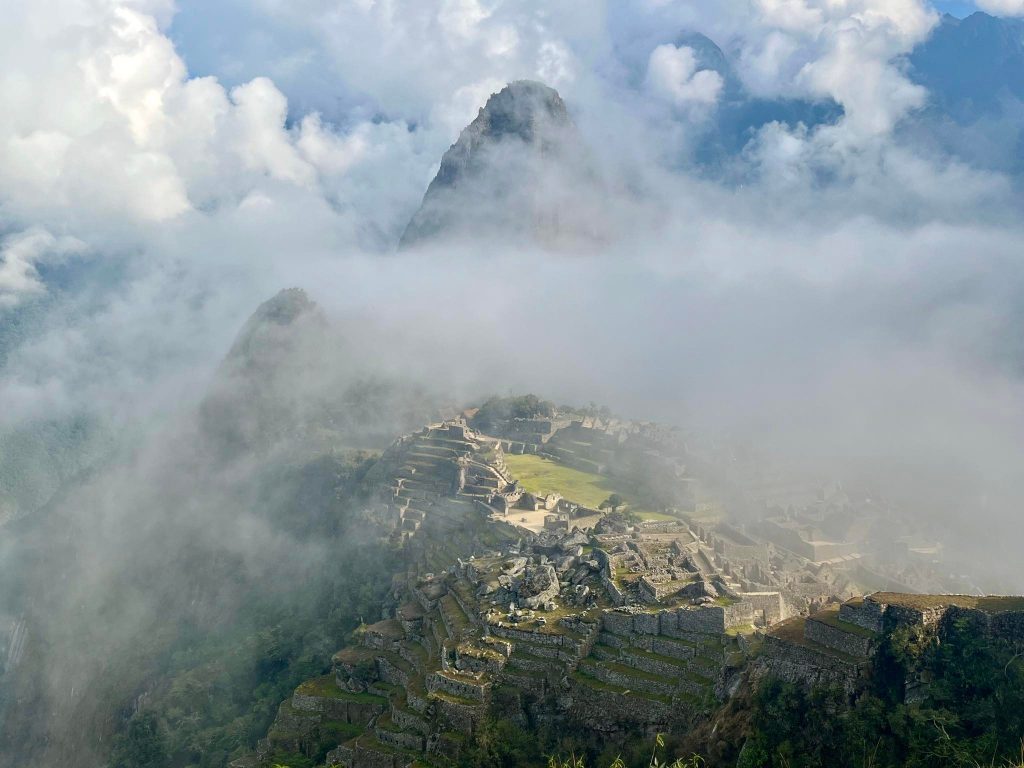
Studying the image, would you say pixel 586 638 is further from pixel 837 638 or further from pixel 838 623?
pixel 837 638

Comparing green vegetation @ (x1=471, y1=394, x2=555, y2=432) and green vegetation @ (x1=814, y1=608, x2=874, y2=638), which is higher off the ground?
green vegetation @ (x1=471, y1=394, x2=555, y2=432)

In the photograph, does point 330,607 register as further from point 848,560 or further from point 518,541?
point 848,560

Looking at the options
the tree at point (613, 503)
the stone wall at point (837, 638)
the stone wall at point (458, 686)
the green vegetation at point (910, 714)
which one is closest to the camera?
the green vegetation at point (910, 714)

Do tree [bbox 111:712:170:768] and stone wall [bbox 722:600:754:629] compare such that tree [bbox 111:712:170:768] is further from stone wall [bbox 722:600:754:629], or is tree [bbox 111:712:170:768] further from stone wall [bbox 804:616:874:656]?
stone wall [bbox 804:616:874:656]

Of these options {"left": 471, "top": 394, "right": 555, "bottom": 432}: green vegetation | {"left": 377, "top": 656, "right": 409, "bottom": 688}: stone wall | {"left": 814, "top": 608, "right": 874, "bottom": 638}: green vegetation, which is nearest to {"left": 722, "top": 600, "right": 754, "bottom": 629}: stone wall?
{"left": 814, "top": 608, "right": 874, "bottom": 638}: green vegetation

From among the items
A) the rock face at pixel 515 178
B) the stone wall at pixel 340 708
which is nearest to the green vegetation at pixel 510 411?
the stone wall at pixel 340 708

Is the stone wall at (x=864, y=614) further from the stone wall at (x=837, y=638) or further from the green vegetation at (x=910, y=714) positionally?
the green vegetation at (x=910, y=714)

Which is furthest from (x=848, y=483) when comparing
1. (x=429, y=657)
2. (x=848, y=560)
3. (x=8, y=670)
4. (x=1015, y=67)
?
(x=1015, y=67)
